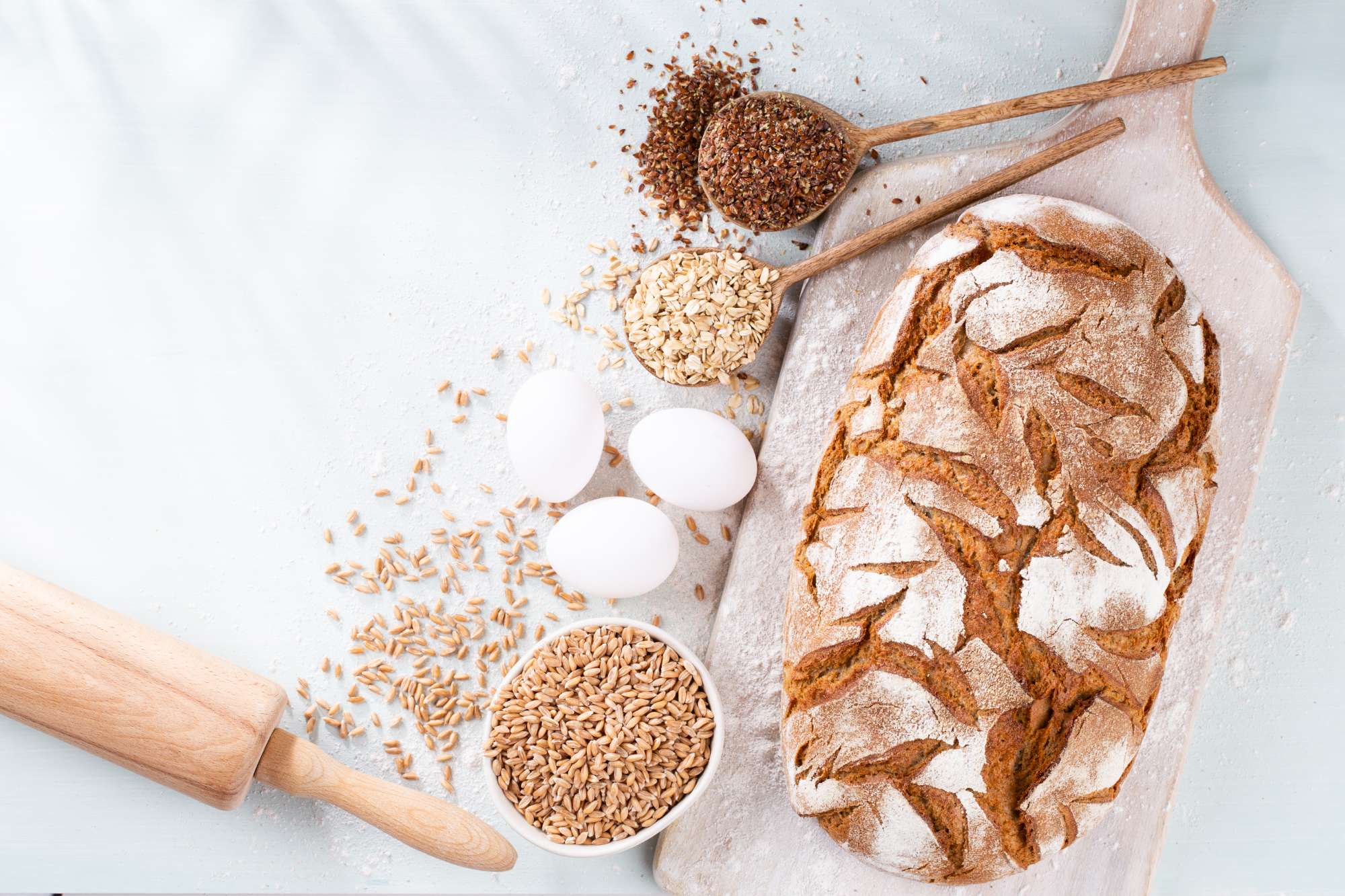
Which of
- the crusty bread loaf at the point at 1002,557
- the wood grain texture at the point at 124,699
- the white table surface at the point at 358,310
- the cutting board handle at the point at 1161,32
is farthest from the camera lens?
the white table surface at the point at 358,310

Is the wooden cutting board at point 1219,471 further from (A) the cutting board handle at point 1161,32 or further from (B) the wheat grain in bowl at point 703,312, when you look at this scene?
(B) the wheat grain in bowl at point 703,312

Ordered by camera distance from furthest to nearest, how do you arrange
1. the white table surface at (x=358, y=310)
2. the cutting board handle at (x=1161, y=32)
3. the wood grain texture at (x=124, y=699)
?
the white table surface at (x=358, y=310) → the cutting board handle at (x=1161, y=32) → the wood grain texture at (x=124, y=699)

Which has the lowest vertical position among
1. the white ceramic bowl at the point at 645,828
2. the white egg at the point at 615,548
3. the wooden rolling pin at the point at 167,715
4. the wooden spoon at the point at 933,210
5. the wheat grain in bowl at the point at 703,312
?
the wooden rolling pin at the point at 167,715

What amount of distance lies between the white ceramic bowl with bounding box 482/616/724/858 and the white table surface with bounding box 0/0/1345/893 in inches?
6.9

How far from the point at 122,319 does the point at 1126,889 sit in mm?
2403

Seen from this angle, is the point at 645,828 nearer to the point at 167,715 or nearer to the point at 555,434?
the point at 555,434

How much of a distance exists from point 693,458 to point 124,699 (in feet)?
3.74

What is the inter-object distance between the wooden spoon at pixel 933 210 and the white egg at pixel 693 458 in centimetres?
12

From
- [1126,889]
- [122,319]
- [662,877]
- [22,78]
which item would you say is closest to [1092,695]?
[1126,889]

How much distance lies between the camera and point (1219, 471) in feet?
5.44

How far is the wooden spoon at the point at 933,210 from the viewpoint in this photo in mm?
1596

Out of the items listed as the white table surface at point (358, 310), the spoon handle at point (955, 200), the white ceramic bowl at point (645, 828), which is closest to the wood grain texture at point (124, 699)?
the white table surface at point (358, 310)

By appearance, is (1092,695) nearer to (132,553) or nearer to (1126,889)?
(1126,889)

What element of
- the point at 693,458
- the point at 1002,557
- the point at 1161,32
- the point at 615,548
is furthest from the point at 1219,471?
the point at 615,548
